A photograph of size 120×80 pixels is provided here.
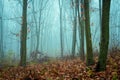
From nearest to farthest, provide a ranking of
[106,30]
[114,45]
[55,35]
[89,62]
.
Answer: [106,30] → [89,62] → [114,45] → [55,35]

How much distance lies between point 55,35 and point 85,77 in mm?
75502

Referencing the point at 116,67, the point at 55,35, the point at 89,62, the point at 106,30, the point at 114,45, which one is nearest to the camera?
the point at 106,30

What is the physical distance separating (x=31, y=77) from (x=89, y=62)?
10.5 feet

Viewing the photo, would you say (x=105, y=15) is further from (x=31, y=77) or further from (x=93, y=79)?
(x=31, y=77)

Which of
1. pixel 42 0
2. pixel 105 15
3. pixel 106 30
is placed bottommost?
pixel 106 30

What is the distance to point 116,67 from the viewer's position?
909 centimetres

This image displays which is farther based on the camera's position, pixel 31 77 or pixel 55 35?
pixel 55 35

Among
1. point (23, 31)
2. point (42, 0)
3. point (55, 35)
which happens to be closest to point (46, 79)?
point (23, 31)

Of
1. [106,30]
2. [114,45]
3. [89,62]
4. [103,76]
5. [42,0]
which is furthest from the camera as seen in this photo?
[42,0]

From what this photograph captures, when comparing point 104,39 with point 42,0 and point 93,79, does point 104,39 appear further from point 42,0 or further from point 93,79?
point 42,0

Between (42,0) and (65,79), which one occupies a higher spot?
(42,0)

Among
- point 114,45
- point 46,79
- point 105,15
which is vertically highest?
point 105,15

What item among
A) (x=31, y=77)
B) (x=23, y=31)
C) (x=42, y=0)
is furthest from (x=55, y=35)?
(x=31, y=77)

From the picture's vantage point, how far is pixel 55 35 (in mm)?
83812
